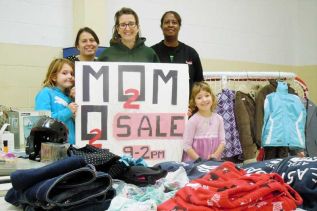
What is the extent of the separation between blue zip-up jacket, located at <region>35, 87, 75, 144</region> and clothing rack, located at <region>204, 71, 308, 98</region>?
4.61 ft

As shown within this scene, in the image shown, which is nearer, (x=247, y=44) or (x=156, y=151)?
(x=156, y=151)

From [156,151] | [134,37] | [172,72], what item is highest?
[134,37]

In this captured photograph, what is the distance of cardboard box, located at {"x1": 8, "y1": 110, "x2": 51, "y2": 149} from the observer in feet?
7.70

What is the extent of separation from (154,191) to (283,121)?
2.34 metres

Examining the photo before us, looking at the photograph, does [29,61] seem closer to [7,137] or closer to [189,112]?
[7,137]

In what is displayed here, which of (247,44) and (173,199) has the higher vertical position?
(247,44)

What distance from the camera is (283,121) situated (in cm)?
330

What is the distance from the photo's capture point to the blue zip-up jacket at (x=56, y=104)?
8.52ft

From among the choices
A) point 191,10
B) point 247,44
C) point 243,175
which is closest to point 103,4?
point 191,10

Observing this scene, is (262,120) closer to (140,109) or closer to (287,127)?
(287,127)

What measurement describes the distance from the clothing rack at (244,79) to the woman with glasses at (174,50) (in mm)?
224

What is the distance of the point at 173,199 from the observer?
1.18 m

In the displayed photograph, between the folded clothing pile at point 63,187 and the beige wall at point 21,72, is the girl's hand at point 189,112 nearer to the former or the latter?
the folded clothing pile at point 63,187

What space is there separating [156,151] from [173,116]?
0.96 feet
